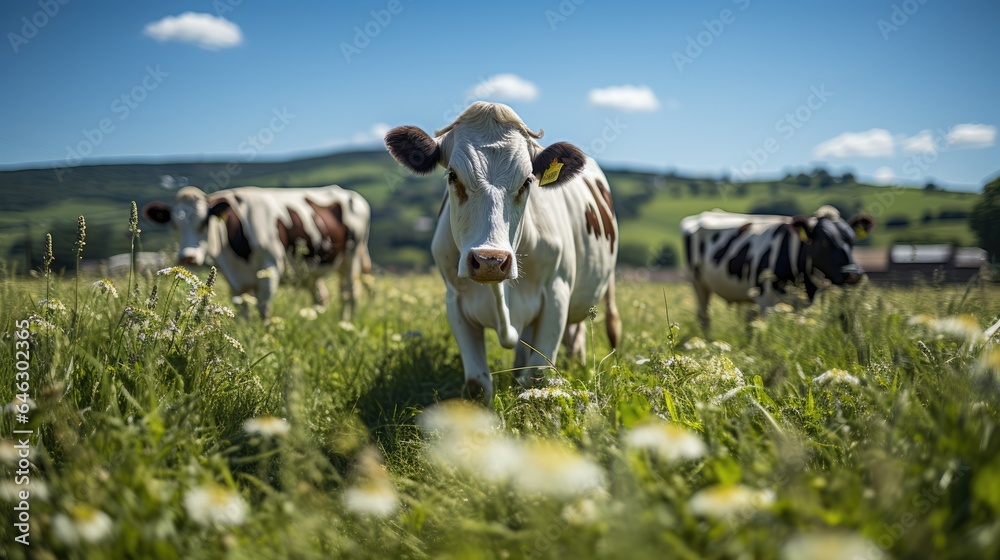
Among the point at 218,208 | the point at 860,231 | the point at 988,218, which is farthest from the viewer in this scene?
the point at 860,231

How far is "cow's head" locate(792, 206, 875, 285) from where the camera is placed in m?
7.42

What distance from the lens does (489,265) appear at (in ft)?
10.4

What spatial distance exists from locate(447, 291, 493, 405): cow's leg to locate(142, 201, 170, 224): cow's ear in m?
5.44

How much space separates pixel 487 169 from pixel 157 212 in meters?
6.13

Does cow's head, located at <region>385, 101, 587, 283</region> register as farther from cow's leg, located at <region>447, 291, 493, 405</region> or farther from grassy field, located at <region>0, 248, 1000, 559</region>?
grassy field, located at <region>0, 248, 1000, 559</region>

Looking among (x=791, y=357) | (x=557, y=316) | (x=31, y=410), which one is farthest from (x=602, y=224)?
(x=31, y=410)

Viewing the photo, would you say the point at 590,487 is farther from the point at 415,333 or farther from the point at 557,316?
the point at 415,333

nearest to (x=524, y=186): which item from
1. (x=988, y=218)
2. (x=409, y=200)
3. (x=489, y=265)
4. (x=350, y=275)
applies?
(x=489, y=265)

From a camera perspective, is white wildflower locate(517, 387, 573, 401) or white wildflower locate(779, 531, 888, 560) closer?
white wildflower locate(779, 531, 888, 560)

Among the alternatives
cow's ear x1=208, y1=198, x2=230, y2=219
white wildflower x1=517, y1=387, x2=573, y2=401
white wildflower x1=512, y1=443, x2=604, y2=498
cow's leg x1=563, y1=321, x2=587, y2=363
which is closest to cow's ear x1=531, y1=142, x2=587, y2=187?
white wildflower x1=517, y1=387, x2=573, y2=401

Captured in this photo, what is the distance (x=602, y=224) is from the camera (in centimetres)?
545

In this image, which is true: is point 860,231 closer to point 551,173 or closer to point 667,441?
point 551,173

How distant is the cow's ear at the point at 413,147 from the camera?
3.78 meters

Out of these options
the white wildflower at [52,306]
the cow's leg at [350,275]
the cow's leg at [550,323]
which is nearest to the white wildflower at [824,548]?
the cow's leg at [550,323]
